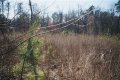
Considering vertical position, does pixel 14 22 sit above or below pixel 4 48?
above

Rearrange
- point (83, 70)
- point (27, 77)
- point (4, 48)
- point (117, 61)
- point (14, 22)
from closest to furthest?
1. point (14, 22)
2. point (4, 48)
3. point (27, 77)
4. point (83, 70)
5. point (117, 61)

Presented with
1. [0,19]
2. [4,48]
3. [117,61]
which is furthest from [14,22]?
[117,61]

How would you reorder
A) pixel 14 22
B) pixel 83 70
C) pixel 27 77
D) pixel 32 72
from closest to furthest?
pixel 14 22 < pixel 27 77 < pixel 32 72 < pixel 83 70

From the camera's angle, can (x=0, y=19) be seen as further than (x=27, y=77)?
No

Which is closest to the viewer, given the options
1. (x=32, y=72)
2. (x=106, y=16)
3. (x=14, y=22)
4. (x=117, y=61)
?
(x=14, y=22)

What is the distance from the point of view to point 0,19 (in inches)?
85.0

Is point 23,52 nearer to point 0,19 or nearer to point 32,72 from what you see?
point 32,72

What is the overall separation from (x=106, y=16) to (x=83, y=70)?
44462 mm

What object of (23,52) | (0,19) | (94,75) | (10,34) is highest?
(0,19)

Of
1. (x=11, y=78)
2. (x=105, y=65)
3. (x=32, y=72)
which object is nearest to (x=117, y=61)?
(x=105, y=65)

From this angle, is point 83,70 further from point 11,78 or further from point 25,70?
point 11,78

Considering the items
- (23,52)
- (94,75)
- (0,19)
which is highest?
(0,19)

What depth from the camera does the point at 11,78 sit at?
265 centimetres

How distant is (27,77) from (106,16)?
4510 centimetres
